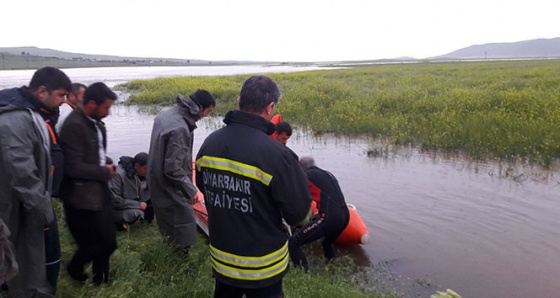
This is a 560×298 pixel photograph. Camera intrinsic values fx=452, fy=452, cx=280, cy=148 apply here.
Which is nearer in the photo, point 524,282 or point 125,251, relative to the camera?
point 125,251

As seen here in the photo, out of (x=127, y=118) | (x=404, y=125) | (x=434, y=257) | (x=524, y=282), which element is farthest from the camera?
(x=127, y=118)

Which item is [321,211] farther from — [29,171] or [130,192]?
[29,171]

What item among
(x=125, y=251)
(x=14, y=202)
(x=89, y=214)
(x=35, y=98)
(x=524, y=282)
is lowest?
(x=524, y=282)

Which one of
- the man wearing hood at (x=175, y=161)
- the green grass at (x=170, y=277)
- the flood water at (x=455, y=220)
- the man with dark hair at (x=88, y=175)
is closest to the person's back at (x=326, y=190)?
the green grass at (x=170, y=277)

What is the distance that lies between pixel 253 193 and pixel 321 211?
2.43 metres

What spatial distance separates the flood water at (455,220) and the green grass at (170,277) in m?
0.63

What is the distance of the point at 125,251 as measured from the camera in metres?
4.35

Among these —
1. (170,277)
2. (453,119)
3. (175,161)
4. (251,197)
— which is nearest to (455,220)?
(170,277)

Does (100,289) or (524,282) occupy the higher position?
(100,289)

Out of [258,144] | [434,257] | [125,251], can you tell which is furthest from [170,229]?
[434,257]

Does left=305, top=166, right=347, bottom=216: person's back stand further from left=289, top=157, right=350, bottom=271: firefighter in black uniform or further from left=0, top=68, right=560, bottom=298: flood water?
left=0, top=68, right=560, bottom=298: flood water

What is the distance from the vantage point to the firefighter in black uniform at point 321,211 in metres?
4.54

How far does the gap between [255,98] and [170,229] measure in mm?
2219

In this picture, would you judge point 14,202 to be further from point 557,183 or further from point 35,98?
point 557,183
